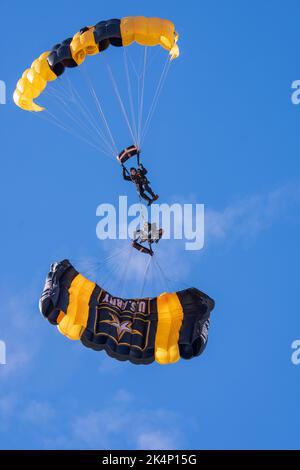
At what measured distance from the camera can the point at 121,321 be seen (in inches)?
1158

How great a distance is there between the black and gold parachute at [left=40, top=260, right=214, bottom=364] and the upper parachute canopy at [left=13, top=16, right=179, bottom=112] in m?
6.21

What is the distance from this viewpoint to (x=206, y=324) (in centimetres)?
2961

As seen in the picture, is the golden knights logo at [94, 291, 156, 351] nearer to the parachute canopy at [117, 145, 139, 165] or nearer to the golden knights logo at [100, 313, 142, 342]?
the golden knights logo at [100, 313, 142, 342]

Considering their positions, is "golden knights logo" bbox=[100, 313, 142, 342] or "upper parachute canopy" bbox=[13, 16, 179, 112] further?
"upper parachute canopy" bbox=[13, 16, 179, 112]

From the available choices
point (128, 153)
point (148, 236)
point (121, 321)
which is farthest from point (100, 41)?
point (121, 321)

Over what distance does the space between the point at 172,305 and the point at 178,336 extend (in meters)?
1.11

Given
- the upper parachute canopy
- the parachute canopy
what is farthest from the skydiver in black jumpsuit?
the upper parachute canopy

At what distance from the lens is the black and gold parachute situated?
1137 inches

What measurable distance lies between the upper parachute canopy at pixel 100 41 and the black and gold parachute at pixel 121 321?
621 centimetres

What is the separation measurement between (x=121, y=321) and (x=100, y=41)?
8783mm

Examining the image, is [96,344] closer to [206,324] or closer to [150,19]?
[206,324]

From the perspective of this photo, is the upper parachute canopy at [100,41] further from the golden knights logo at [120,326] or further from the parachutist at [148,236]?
the golden knights logo at [120,326]
